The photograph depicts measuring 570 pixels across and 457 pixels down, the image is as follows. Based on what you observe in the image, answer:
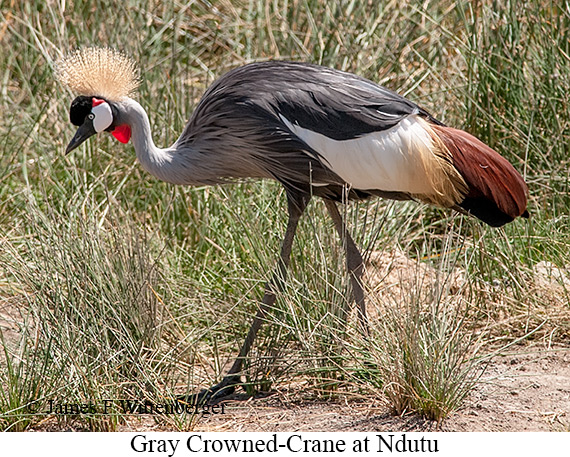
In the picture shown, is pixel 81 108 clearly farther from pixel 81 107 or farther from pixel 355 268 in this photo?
pixel 355 268

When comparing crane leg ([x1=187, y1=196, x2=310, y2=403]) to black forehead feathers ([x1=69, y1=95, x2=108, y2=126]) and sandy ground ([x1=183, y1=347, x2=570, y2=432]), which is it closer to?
sandy ground ([x1=183, y1=347, x2=570, y2=432])

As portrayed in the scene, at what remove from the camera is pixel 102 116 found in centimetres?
330

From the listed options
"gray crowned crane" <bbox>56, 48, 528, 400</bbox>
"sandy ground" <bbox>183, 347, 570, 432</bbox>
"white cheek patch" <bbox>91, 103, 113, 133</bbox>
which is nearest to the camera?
"sandy ground" <bbox>183, 347, 570, 432</bbox>

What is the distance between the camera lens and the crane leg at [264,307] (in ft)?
10.1

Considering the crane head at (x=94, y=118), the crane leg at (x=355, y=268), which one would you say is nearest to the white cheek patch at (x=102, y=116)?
the crane head at (x=94, y=118)

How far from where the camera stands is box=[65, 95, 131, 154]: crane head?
10.8ft

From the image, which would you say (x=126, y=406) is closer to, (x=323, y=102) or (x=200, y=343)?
(x=200, y=343)

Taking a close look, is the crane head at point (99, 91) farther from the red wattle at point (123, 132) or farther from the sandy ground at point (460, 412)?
the sandy ground at point (460, 412)

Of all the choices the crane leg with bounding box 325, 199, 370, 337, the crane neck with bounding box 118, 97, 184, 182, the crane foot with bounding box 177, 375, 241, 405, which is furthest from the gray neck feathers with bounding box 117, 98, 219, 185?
Result: the crane foot with bounding box 177, 375, 241, 405

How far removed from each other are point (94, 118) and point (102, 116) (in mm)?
37

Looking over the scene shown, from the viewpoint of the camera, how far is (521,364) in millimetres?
3113

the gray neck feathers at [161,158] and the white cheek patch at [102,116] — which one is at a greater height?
the white cheek patch at [102,116]

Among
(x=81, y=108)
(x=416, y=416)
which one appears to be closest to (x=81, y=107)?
(x=81, y=108)

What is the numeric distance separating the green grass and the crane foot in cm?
7
